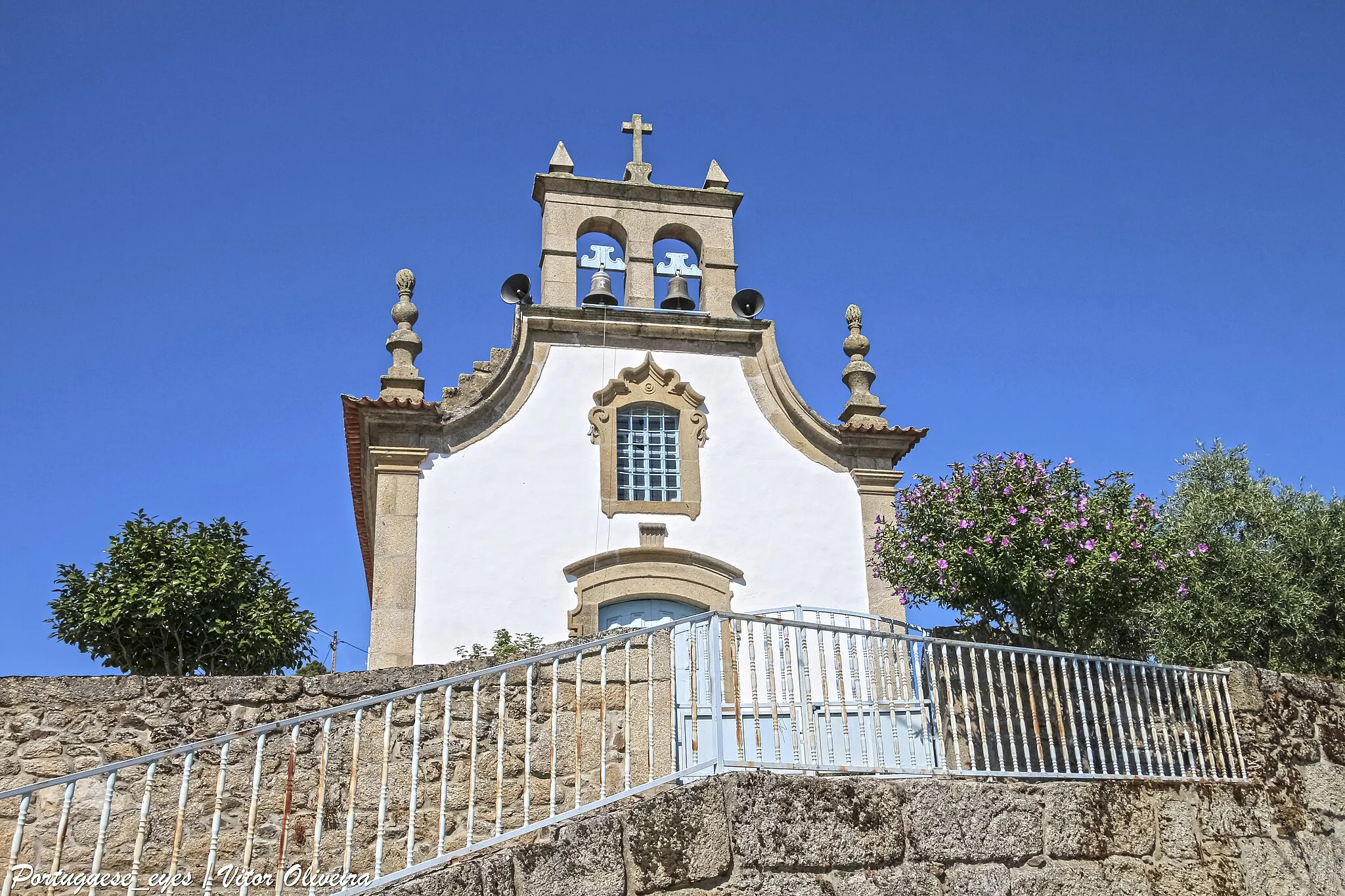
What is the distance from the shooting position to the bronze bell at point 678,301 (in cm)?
1430

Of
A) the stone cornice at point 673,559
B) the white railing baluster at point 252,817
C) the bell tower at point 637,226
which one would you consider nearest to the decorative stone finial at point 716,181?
the bell tower at point 637,226

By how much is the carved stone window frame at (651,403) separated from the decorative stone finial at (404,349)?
201 centimetres

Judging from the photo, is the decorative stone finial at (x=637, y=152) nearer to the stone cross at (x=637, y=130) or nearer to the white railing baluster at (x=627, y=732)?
the stone cross at (x=637, y=130)

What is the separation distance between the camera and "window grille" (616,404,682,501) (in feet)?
43.8

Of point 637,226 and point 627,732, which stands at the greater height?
point 637,226

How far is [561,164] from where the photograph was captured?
48.5 feet

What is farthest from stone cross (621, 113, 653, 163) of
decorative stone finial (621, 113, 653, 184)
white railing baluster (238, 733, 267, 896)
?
white railing baluster (238, 733, 267, 896)

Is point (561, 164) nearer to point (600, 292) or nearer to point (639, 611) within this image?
point (600, 292)

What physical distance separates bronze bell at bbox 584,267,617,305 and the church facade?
0.03 m

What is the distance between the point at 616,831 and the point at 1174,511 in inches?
534

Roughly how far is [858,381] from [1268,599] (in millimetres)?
5636

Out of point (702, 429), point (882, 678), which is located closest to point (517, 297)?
point (702, 429)

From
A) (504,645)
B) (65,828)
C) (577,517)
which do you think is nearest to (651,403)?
(577,517)

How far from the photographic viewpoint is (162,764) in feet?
20.5
